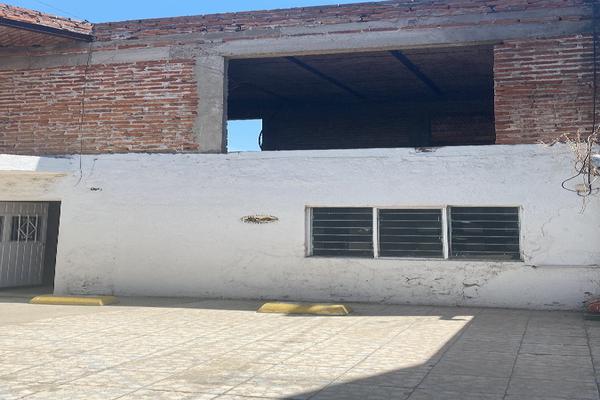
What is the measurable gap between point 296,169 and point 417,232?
8.58 ft

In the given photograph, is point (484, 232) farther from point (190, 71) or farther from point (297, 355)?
point (190, 71)

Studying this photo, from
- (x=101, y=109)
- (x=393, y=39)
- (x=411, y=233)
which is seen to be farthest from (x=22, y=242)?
(x=393, y=39)

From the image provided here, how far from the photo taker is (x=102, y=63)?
469 inches

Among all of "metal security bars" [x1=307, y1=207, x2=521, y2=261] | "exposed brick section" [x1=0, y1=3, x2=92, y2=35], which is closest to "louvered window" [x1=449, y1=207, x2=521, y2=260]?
"metal security bars" [x1=307, y1=207, x2=521, y2=261]

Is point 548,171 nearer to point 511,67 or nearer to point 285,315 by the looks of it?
point 511,67

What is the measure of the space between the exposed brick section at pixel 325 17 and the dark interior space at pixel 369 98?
1.01 meters

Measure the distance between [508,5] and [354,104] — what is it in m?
7.10

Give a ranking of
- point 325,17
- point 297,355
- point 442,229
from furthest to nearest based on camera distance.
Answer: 1. point 325,17
2. point 442,229
3. point 297,355

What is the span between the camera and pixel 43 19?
11.2 meters

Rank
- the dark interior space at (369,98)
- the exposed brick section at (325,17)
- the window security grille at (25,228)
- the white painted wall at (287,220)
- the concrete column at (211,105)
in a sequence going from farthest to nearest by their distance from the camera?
the window security grille at (25,228) → the dark interior space at (369,98) → the concrete column at (211,105) → the exposed brick section at (325,17) → the white painted wall at (287,220)

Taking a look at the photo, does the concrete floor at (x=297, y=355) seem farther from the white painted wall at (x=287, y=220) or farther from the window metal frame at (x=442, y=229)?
the window metal frame at (x=442, y=229)

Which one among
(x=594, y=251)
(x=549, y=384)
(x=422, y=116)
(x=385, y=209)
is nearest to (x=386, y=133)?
(x=422, y=116)

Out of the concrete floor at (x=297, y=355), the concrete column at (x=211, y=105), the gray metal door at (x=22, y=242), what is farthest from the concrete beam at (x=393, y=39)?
the gray metal door at (x=22, y=242)

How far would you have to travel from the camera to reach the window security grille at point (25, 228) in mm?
13205
